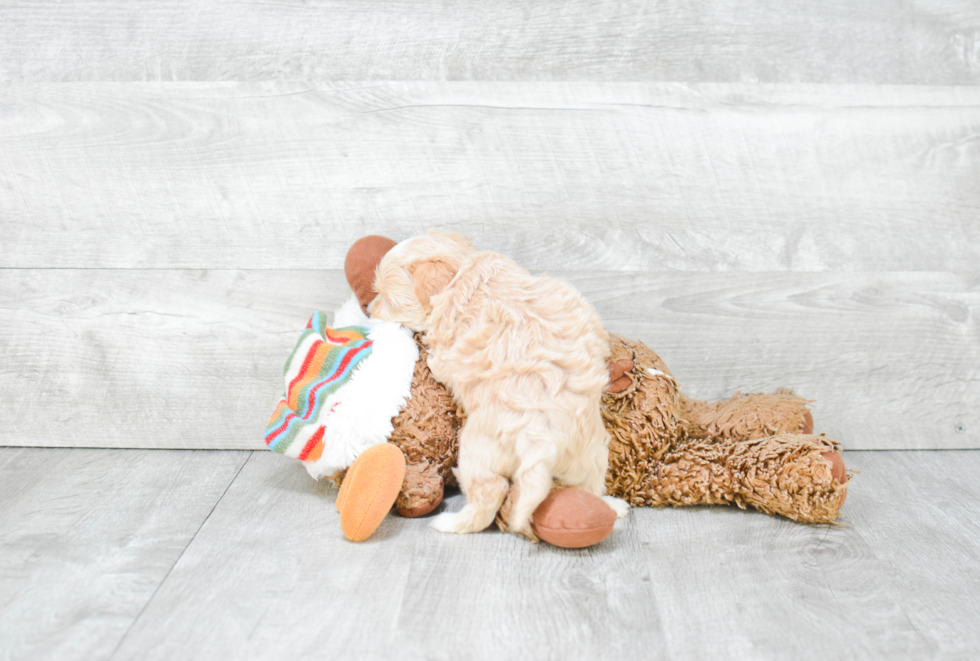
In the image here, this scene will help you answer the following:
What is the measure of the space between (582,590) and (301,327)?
626mm

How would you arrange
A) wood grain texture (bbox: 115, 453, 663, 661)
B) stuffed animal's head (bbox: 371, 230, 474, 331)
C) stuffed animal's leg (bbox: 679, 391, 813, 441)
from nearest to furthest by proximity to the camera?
wood grain texture (bbox: 115, 453, 663, 661) < stuffed animal's head (bbox: 371, 230, 474, 331) < stuffed animal's leg (bbox: 679, 391, 813, 441)

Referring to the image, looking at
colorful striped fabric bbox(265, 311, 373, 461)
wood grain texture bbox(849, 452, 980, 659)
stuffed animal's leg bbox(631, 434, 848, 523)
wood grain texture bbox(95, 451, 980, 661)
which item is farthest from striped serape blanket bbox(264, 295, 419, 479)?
wood grain texture bbox(849, 452, 980, 659)

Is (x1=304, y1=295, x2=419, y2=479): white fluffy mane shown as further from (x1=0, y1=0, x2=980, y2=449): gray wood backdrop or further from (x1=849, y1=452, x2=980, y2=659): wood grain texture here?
(x1=849, y1=452, x2=980, y2=659): wood grain texture

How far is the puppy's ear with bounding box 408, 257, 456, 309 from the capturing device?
0.95 meters

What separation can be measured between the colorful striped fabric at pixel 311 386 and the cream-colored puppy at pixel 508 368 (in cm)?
10

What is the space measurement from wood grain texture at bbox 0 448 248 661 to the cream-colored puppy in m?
0.37

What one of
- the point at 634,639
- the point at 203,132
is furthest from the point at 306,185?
the point at 634,639

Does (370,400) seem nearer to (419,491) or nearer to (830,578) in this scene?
(419,491)

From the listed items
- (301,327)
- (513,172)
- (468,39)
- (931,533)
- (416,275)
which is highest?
(468,39)

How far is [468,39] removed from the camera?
1.11 m

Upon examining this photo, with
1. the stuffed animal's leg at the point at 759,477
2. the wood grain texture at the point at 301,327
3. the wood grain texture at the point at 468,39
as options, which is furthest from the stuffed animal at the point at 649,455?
the wood grain texture at the point at 468,39

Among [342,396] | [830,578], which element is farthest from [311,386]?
[830,578]

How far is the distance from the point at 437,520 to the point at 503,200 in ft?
1.63

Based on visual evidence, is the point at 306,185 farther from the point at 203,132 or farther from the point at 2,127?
the point at 2,127
